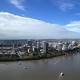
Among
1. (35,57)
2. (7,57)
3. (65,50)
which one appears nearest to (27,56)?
(35,57)

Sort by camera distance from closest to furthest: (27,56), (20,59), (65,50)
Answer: (20,59)
(27,56)
(65,50)

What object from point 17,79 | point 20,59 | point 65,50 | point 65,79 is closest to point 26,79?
point 17,79

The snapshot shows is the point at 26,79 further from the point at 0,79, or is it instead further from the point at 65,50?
the point at 65,50

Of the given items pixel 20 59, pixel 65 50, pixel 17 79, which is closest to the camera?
pixel 17 79

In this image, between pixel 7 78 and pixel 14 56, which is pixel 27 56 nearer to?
pixel 14 56

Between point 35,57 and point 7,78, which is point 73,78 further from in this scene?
point 35,57

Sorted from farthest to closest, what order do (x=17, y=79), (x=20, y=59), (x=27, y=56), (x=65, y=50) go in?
1. (x=65, y=50)
2. (x=27, y=56)
3. (x=20, y=59)
4. (x=17, y=79)

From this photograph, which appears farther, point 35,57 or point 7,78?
point 35,57

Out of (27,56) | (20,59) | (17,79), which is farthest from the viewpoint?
(27,56)

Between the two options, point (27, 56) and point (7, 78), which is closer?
point (7, 78)
